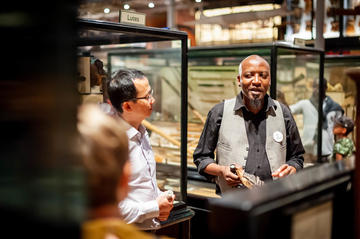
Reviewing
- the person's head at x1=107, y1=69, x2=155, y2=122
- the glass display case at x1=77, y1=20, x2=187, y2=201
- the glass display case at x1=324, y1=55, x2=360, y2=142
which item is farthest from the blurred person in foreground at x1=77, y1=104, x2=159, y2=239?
the glass display case at x1=324, y1=55, x2=360, y2=142

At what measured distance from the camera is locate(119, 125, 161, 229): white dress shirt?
2414 millimetres

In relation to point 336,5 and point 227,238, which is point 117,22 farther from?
point 336,5

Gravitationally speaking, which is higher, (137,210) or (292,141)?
(292,141)

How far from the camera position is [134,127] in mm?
2598

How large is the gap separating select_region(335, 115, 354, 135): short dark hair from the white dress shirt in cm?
349

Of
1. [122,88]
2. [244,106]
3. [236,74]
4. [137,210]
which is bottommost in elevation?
[137,210]

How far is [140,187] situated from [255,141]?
989 mm

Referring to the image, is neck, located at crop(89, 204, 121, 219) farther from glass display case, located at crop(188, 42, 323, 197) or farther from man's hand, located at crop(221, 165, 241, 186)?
glass display case, located at crop(188, 42, 323, 197)

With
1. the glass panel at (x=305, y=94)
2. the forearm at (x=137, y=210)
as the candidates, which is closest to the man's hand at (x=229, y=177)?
the forearm at (x=137, y=210)

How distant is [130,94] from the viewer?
2.62 m

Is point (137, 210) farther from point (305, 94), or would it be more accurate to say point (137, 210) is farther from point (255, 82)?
point (305, 94)

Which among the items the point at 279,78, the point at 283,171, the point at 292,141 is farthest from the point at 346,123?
the point at 283,171

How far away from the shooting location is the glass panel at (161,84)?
11.4 ft

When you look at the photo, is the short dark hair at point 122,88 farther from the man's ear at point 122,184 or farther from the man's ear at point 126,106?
the man's ear at point 122,184
